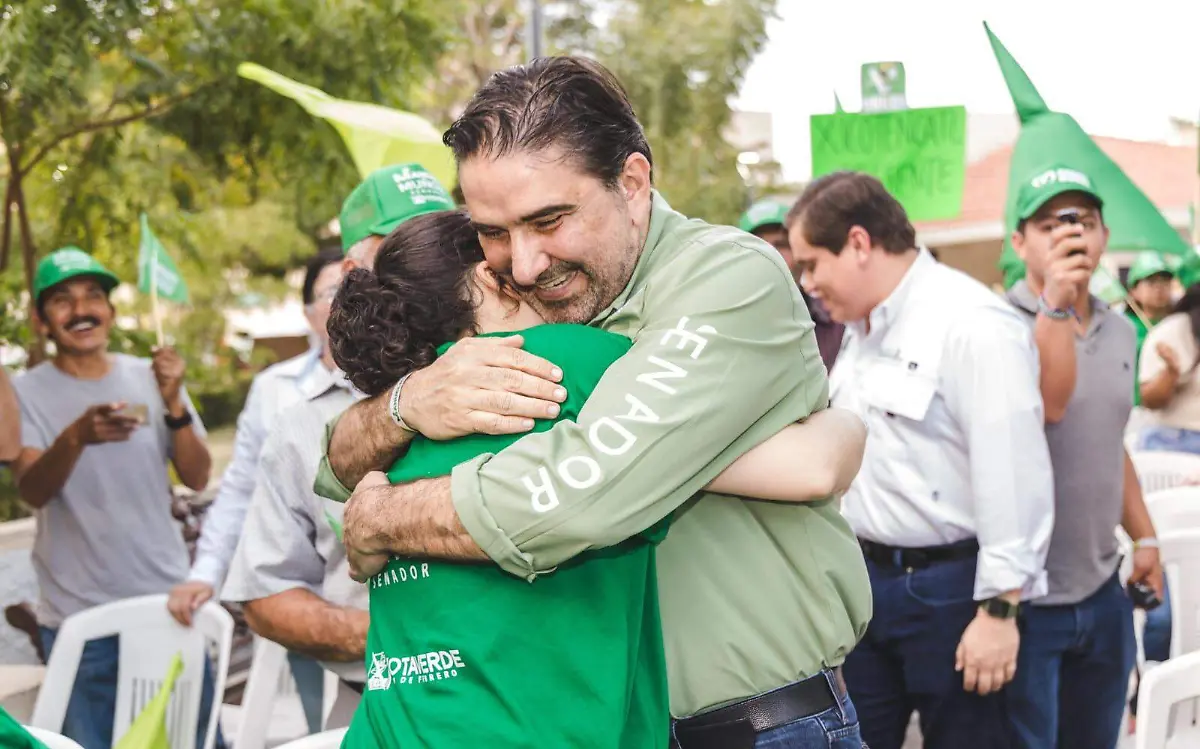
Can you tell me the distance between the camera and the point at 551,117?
1.64 metres

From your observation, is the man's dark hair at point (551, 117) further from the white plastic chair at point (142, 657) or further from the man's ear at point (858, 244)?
the white plastic chair at point (142, 657)

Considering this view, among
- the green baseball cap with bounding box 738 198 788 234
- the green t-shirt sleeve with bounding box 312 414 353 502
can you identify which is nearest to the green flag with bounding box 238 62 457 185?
the green baseball cap with bounding box 738 198 788 234

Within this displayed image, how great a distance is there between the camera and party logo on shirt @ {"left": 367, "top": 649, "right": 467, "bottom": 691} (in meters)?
1.43

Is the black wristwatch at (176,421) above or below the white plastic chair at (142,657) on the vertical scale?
above

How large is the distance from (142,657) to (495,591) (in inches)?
111

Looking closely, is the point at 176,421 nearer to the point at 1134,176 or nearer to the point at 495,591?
the point at 495,591

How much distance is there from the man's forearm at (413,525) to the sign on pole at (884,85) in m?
3.70

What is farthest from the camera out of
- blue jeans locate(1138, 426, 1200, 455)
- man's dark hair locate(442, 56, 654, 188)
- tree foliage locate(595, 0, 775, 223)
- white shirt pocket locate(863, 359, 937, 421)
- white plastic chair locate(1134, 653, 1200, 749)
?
tree foliage locate(595, 0, 775, 223)

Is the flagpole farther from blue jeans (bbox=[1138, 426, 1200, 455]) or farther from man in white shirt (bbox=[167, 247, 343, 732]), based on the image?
blue jeans (bbox=[1138, 426, 1200, 455])

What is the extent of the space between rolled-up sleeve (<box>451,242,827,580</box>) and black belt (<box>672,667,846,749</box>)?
404 millimetres

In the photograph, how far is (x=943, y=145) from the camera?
473cm

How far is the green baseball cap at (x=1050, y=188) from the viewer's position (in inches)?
137

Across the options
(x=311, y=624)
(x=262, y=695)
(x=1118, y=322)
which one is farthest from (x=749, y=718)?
(x=1118, y=322)

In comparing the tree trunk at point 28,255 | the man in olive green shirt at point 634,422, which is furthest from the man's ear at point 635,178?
the tree trunk at point 28,255
